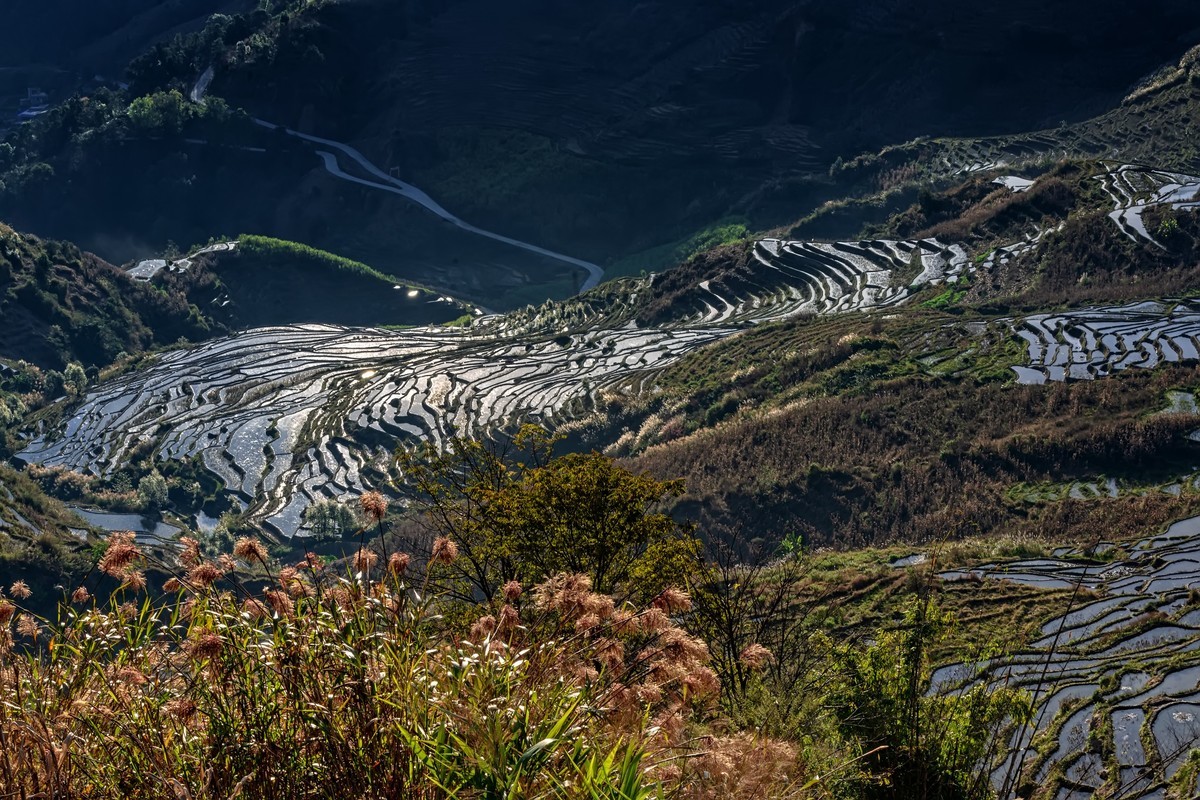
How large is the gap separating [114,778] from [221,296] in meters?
72.3

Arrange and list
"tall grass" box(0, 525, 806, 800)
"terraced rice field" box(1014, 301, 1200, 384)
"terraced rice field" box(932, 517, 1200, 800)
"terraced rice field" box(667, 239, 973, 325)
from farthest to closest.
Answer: "terraced rice field" box(667, 239, 973, 325), "terraced rice field" box(1014, 301, 1200, 384), "terraced rice field" box(932, 517, 1200, 800), "tall grass" box(0, 525, 806, 800)

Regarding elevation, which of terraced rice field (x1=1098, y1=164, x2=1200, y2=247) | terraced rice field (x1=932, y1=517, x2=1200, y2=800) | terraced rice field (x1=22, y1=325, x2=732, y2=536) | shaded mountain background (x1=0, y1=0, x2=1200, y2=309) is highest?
shaded mountain background (x1=0, y1=0, x2=1200, y2=309)

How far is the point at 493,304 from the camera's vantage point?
74.2 metres

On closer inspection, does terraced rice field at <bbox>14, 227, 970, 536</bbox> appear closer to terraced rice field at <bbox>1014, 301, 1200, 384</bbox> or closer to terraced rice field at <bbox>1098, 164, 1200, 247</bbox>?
terraced rice field at <bbox>1098, 164, 1200, 247</bbox>

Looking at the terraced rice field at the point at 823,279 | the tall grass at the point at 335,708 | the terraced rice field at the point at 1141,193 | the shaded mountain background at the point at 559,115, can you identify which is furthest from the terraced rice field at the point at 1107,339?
the shaded mountain background at the point at 559,115

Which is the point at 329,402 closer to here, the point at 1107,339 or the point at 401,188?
the point at 1107,339

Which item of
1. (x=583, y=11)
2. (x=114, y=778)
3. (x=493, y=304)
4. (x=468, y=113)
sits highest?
(x=583, y=11)

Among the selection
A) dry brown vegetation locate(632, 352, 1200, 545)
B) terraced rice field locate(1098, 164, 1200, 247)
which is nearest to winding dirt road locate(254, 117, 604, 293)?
terraced rice field locate(1098, 164, 1200, 247)

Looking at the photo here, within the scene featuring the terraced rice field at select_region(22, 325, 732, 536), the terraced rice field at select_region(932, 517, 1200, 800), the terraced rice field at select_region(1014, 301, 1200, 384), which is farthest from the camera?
the terraced rice field at select_region(22, 325, 732, 536)

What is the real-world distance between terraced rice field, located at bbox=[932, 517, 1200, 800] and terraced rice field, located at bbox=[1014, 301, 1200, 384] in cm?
1165

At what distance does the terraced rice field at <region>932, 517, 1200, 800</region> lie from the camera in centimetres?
948

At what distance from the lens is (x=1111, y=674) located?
11500 mm

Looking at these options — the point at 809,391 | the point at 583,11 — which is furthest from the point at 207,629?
the point at 583,11

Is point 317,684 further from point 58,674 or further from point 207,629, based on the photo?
point 58,674
